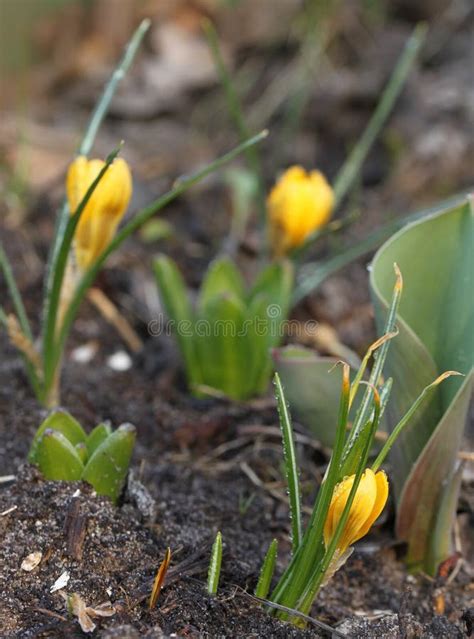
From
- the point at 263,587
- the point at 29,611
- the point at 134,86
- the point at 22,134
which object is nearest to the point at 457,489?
the point at 263,587

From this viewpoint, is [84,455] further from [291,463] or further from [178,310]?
[178,310]

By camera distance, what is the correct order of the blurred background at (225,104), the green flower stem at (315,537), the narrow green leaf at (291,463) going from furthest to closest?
the blurred background at (225,104)
the narrow green leaf at (291,463)
the green flower stem at (315,537)

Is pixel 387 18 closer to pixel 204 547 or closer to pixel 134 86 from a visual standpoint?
pixel 134 86

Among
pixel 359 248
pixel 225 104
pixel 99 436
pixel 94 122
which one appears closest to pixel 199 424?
pixel 99 436

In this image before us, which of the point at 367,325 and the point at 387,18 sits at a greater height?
the point at 387,18

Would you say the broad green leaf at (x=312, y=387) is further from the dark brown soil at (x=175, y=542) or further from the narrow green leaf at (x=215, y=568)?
the narrow green leaf at (x=215, y=568)

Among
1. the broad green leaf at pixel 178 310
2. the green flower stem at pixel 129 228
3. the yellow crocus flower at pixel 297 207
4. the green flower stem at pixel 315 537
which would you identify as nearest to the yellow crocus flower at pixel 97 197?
the green flower stem at pixel 129 228
